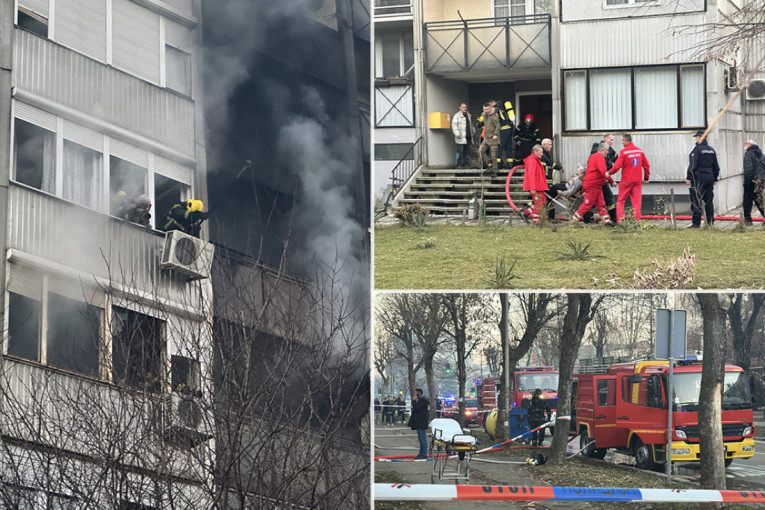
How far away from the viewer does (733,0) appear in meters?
10.1

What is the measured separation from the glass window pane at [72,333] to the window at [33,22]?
6.85ft

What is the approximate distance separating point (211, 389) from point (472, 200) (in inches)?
105

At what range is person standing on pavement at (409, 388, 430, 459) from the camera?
9430mm

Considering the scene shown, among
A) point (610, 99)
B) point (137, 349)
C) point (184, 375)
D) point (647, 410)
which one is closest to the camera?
point (184, 375)

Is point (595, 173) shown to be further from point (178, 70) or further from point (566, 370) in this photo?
point (178, 70)

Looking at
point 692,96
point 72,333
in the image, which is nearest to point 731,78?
point 692,96

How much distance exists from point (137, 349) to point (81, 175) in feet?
4.70

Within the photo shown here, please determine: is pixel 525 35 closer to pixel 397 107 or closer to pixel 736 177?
pixel 397 107

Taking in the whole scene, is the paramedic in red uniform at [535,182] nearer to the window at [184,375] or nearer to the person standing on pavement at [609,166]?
the person standing on pavement at [609,166]

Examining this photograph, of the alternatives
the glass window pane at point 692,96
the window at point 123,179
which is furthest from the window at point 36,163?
the glass window pane at point 692,96

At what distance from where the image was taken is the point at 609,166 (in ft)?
35.4

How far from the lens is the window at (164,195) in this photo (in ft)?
30.6

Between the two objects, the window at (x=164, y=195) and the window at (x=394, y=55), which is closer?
the window at (x=164, y=195)

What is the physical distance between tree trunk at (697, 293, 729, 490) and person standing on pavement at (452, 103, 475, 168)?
7.76 feet
